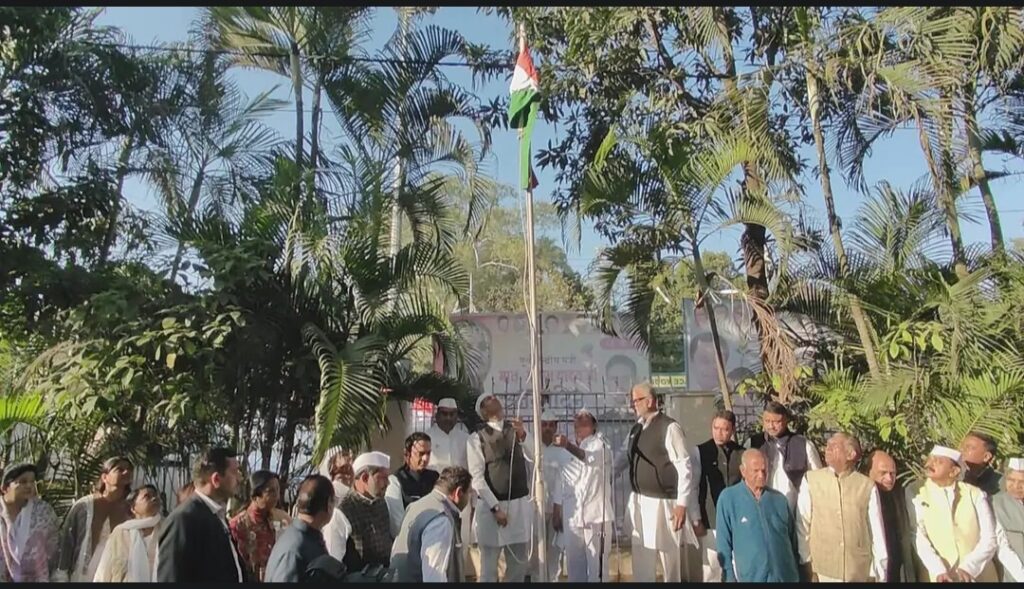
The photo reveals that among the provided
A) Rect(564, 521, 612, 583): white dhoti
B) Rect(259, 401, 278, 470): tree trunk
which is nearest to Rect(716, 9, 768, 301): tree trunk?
Rect(564, 521, 612, 583): white dhoti

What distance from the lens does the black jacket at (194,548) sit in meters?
3.31

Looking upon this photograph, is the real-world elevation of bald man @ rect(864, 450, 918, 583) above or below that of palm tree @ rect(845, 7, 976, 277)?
below

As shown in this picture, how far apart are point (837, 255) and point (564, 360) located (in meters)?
6.07

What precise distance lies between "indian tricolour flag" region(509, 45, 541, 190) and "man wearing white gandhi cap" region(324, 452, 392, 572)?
209 cm

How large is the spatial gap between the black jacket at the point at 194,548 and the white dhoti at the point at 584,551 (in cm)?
369

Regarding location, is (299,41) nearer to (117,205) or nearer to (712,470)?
(117,205)

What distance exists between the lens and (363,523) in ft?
14.5

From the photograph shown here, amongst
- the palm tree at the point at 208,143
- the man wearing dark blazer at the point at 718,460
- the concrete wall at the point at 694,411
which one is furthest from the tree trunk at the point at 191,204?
the concrete wall at the point at 694,411

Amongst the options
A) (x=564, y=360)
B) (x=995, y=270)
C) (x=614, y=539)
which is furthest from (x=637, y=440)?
(x=564, y=360)

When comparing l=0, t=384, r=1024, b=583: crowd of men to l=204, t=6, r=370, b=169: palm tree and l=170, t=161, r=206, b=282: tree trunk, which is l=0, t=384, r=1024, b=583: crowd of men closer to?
l=170, t=161, r=206, b=282: tree trunk

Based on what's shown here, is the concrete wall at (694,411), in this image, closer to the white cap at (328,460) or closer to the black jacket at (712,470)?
the black jacket at (712,470)

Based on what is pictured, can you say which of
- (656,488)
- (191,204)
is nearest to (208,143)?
(191,204)

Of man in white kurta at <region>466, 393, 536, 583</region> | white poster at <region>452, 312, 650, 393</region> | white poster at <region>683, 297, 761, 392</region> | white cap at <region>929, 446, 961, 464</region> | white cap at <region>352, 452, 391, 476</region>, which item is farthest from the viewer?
white poster at <region>452, 312, 650, 393</region>

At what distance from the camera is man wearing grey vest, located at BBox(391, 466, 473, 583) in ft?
13.0
